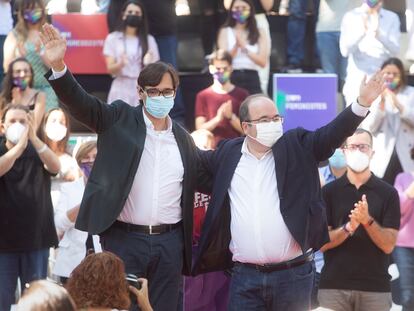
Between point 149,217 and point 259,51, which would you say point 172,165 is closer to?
point 149,217

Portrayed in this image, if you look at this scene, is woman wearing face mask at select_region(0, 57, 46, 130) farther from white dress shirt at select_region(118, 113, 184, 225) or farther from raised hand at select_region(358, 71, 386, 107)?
raised hand at select_region(358, 71, 386, 107)

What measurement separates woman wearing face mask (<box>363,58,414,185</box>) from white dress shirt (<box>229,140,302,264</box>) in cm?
460

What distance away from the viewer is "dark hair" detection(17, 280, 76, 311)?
4.13 m

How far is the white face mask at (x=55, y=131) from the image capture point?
29.6 feet

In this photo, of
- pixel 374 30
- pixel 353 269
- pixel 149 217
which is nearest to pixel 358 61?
pixel 374 30

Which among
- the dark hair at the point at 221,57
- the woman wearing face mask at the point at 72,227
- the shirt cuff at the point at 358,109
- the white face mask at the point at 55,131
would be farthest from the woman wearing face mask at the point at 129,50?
the shirt cuff at the point at 358,109

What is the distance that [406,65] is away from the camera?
1170cm

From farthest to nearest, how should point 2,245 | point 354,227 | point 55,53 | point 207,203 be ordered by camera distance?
point 2,245 → point 354,227 → point 207,203 → point 55,53

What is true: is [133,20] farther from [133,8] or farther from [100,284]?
[100,284]

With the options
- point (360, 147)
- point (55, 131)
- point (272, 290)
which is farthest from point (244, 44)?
point (272, 290)

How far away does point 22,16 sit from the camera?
Answer: 1081cm

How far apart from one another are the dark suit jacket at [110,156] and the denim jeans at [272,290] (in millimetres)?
391

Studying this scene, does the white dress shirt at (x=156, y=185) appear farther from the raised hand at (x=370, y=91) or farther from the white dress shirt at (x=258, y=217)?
the raised hand at (x=370, y=91)

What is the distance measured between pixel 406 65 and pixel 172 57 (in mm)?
2575
